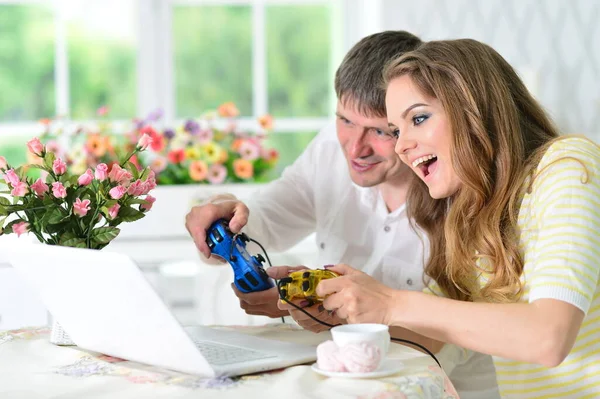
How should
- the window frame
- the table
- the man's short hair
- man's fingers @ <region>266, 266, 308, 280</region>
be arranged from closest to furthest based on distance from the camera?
1. the table
2. man's fingers @ <region>266, 266, 308, 280</region>
3. the man's short hair
4. the window frame

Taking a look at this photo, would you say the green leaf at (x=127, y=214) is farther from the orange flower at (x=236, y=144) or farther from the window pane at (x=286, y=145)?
the window pane at (x=286, y=145)

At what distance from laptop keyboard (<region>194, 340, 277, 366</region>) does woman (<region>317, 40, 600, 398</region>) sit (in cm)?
14

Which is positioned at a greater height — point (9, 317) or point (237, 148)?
point (237, 148)

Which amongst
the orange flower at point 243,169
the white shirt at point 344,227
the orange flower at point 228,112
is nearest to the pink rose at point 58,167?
the white shirt at point 344,227

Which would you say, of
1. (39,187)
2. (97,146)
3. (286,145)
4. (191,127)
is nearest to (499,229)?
(39,187)

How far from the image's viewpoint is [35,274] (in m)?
1.29

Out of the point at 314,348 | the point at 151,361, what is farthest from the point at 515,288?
the point at 151,361

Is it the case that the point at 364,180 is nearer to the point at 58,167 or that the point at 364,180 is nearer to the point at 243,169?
the point at 58,167

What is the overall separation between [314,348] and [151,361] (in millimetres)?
273

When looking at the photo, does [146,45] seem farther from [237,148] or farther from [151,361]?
[151,361]

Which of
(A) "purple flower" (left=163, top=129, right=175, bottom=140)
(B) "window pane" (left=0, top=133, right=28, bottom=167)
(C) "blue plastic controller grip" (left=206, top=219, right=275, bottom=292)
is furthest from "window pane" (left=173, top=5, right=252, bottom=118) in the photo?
(C) "blue plastic controller grip" (left=206, top=219, right=275, bottom=292)

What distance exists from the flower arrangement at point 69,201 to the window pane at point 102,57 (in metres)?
2.38

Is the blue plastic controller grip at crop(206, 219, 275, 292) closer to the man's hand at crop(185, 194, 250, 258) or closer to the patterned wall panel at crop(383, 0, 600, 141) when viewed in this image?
the man's hand at crop(185, 194, 250, 258)

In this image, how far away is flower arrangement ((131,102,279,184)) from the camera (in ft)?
10.2
